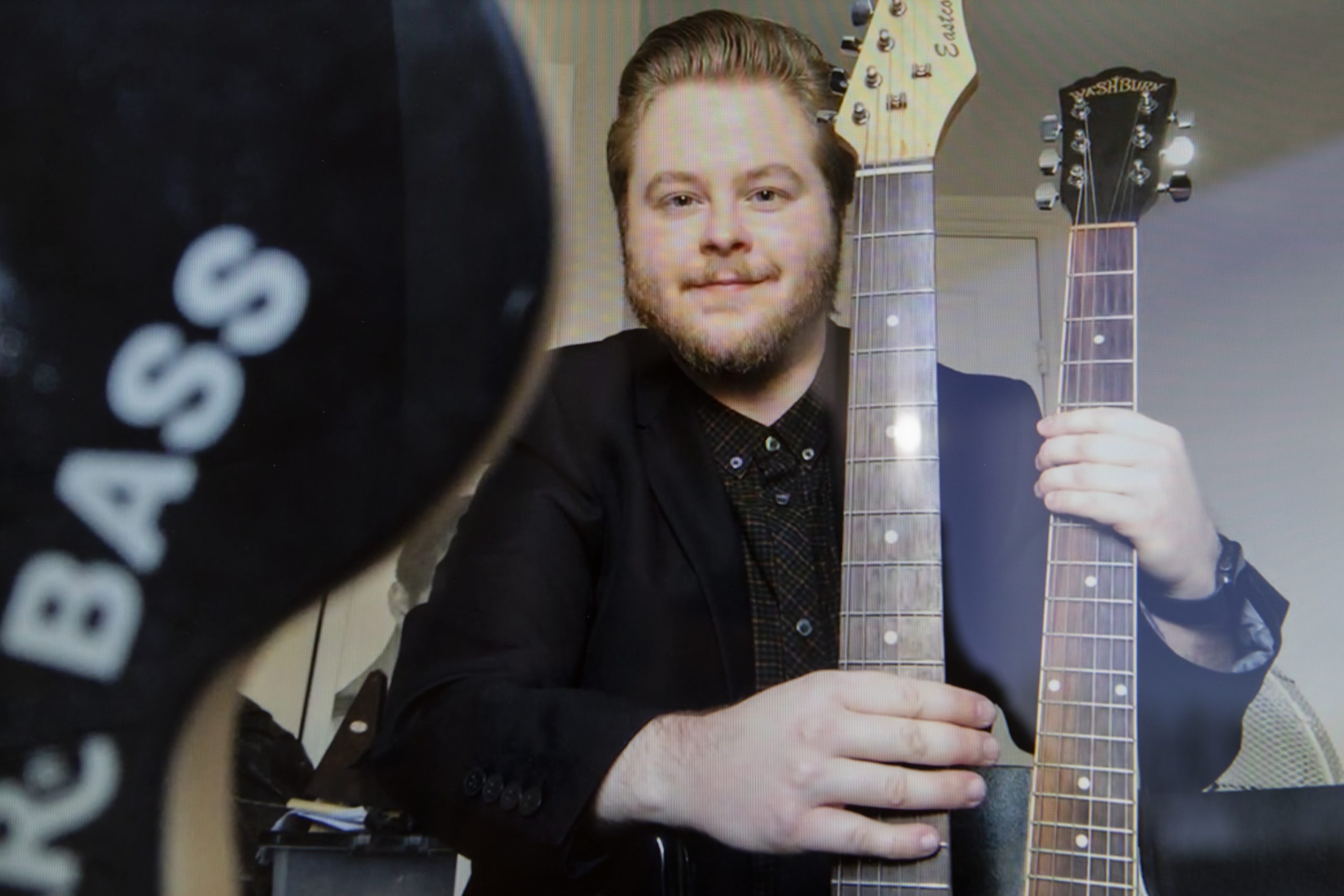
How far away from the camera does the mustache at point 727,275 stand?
850 millimetres

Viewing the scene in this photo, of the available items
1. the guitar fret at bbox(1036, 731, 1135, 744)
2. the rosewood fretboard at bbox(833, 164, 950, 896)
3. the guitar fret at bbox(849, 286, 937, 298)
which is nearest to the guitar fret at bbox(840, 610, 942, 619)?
the rosewood fretboard at bbox(833, 164, 950, 896)

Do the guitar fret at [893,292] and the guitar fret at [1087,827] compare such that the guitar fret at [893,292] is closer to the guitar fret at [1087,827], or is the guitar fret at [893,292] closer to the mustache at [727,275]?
the mustache at [727,275]

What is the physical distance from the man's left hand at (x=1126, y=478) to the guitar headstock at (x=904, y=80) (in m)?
0.23

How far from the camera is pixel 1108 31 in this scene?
0.92m

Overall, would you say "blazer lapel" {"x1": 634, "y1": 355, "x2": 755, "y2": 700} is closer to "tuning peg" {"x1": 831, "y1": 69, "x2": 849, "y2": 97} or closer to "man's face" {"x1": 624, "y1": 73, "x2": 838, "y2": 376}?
"man's face" {"x1": 624, "y1": 73, "x2": 838, "y2": 376}

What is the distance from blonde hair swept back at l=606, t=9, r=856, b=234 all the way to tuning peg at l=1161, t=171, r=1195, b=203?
0.79ft

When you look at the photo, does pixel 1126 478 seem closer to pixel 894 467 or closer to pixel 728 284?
pixel 894 467

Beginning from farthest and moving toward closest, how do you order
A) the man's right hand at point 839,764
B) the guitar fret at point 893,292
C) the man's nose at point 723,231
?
the man's nose at point 723,231 → the guitar fret at point 893,292 → the man's right hand at point 839,764

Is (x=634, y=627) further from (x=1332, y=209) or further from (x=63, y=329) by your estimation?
(x=1332, y=209)

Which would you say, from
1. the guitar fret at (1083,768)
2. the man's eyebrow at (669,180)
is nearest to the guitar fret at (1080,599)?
the guitar fret at (1083,768)

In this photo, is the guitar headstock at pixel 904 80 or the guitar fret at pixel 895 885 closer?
the guitar fret at pixel 895 885

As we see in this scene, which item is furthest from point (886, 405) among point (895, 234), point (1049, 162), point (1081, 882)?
point (1081, 882)

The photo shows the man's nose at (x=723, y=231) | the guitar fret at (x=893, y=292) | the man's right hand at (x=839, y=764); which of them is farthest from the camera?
the man's nose at (x=723, y=231)

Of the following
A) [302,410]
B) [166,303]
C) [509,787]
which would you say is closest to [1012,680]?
[509,787]
